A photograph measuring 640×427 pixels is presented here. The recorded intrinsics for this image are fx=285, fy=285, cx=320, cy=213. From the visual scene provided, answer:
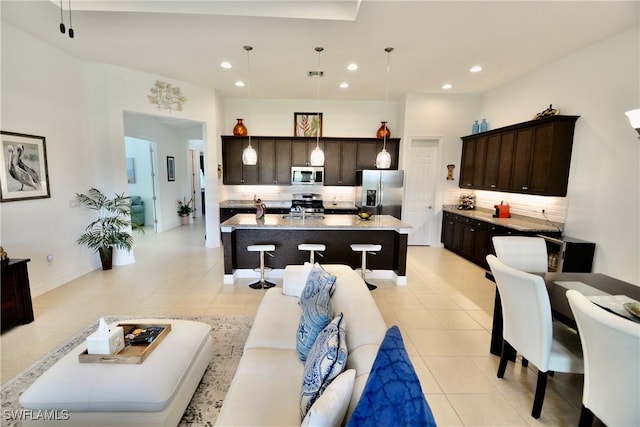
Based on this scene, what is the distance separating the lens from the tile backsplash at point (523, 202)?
13.6 feet

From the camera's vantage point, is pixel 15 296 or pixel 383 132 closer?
pixel 15 296

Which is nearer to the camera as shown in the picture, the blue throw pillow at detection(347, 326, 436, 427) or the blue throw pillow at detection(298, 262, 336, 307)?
the blue throw pillow at detection(347, 326, 436, 427)

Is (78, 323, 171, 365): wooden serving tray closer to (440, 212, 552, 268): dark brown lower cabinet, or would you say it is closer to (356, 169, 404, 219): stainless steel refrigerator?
(440, 212, 552, 268): dark brown lower cabinet

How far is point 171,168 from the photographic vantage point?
26.8 ft

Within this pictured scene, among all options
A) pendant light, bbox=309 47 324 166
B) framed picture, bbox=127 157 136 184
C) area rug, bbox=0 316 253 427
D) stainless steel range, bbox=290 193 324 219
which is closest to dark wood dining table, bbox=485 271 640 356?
area rug, bbox=0 316 253 427

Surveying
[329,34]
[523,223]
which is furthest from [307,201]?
[523,223]

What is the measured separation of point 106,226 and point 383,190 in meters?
4.99

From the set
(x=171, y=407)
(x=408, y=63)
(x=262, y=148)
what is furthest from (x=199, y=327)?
(x=262, y=148)

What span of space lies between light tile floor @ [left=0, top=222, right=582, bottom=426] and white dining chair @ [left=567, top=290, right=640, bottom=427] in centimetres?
61

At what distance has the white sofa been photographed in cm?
130

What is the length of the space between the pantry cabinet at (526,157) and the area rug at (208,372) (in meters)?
4.45

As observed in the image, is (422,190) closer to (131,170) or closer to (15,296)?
(15,296)

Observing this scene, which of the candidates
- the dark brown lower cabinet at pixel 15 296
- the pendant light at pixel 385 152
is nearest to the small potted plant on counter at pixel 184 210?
the dark brown lower cabinet at pixel 15 296

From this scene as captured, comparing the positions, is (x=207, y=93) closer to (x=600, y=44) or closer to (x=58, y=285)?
(x=58, y=285)
